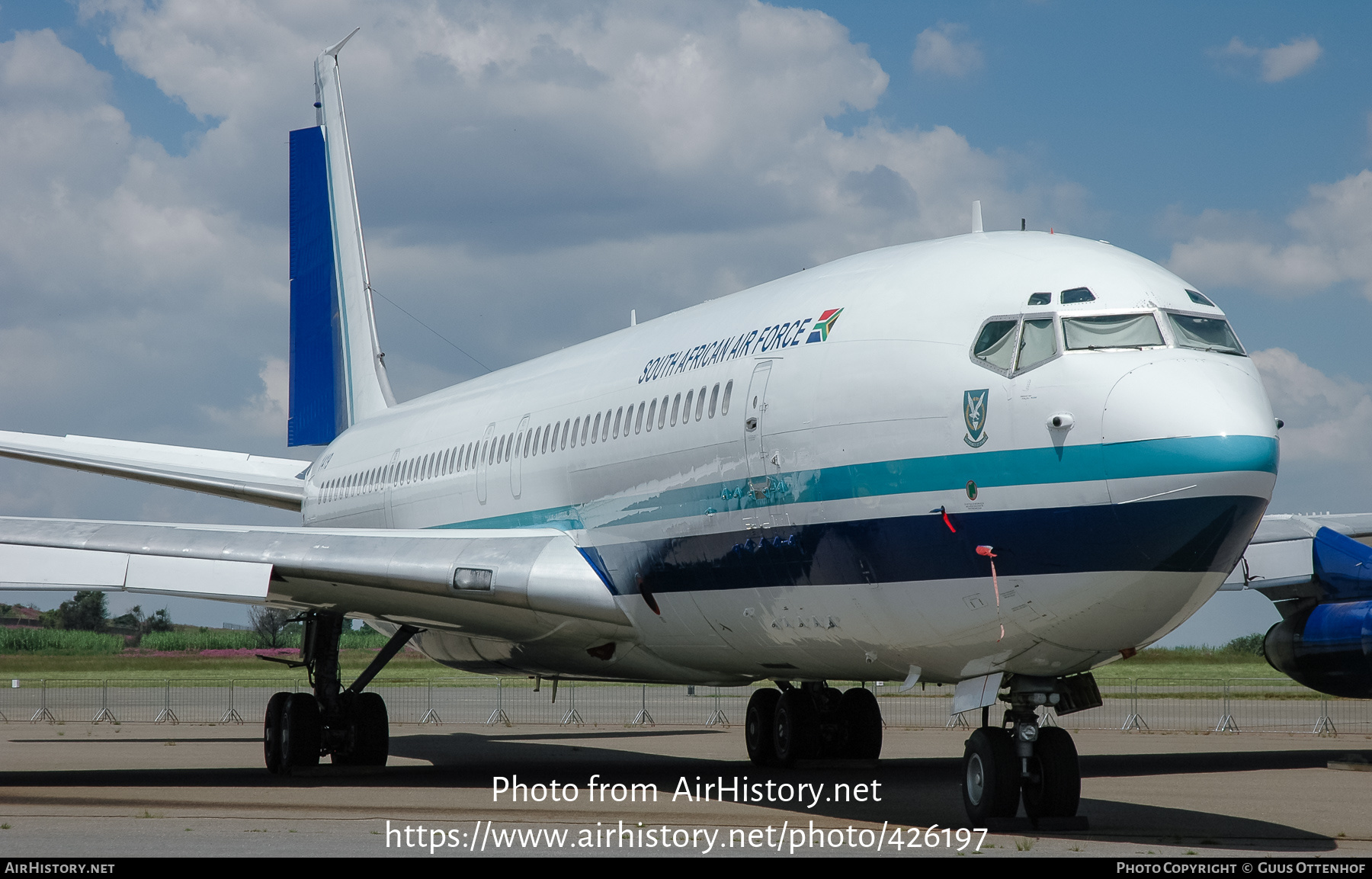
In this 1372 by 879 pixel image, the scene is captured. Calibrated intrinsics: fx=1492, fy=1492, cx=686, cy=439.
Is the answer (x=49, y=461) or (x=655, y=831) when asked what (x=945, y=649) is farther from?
(x=49, y=461)

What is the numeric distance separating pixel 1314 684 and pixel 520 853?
451 inches

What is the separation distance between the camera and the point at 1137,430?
902cm

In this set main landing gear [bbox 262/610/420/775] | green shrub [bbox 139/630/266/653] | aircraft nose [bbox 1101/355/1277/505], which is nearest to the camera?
aircraft nose [bbox 1101/355/1277/505]

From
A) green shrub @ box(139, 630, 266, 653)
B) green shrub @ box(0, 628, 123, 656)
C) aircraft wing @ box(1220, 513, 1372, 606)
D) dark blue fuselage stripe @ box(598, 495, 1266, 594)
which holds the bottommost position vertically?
dark blue fuselage stripe @ box(598, 495, 1266, 594)

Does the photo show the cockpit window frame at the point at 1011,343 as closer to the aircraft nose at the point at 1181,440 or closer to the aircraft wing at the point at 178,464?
the aircraft nose at the point at 1181,440

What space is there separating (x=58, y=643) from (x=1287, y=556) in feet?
192

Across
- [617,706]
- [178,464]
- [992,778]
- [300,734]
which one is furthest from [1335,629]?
[617,706]

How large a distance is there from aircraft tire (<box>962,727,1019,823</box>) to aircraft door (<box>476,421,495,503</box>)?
27.5ft

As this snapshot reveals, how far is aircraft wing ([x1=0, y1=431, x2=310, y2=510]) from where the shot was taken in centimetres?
2103

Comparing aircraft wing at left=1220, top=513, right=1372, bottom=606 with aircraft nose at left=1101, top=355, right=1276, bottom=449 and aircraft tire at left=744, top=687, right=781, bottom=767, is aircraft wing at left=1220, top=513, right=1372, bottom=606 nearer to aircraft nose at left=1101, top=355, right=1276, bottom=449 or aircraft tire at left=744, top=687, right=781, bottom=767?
aircraft tire at left=744, top=687, right=781, bottom=767

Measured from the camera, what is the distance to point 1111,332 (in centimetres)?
→ 970

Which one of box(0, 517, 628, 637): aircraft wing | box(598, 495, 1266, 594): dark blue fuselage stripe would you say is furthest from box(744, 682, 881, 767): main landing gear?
box(598, 495, 1266, 594): dark blue fuselage stripe

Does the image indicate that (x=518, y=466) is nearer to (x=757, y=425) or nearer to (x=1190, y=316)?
(x=757, y=425)

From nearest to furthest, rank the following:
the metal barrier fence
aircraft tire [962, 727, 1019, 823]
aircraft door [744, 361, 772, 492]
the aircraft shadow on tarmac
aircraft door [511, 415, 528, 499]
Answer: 1. aircraft tire [962, 727, 1019, 823]
2. the aircraft shadow on tarmac
3. aircraft door [744, 361, 772, 492]
4. aircraft door [511, 415, 528, 499]
5. the metal barrier fence
